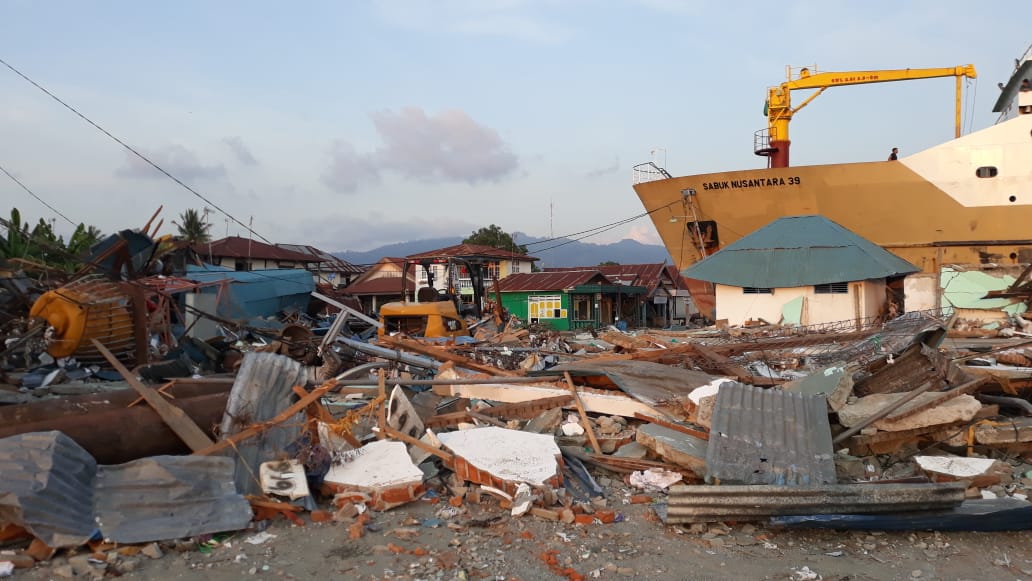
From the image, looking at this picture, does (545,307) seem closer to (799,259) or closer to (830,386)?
(799,259)

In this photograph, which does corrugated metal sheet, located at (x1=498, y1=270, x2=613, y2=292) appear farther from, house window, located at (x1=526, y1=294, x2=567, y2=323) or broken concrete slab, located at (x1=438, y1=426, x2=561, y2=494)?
broken concrete slab, located at (x1=438, y1=426, x2=561, y2=494)

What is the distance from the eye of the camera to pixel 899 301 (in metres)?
19.6

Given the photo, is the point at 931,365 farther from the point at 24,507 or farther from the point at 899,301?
the point at 899,301

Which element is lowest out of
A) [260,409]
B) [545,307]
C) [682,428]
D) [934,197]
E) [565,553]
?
[565,553]

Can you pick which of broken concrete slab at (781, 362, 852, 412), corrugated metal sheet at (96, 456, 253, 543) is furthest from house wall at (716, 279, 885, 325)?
corrugated metal sheet at (96, 456, 253, 543)

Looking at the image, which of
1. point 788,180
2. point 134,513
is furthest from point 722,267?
point 134,513

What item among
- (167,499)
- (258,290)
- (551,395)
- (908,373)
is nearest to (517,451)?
(551,395)

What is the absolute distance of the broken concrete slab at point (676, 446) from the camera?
5.80 metres

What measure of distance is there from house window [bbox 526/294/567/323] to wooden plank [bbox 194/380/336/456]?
25301 millimetres

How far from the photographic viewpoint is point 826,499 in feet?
15.8

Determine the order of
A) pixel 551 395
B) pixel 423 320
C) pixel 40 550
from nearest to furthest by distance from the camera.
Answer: pixel 40 550, pixel 551 395, pixel 423 320

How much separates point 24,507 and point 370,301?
3786 cm

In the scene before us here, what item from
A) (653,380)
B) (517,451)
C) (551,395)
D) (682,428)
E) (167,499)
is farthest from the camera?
(653,380)

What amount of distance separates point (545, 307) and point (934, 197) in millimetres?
15713
